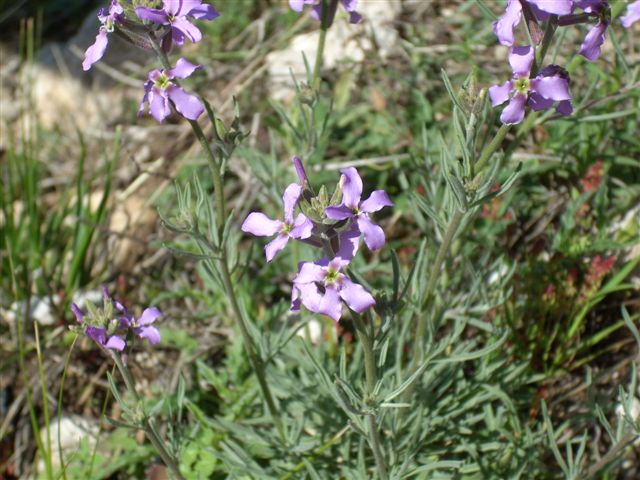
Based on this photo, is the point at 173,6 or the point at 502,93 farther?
the point at 173,6

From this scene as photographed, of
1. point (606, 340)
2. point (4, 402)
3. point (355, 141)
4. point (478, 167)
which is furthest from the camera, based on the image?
point (355, 141)

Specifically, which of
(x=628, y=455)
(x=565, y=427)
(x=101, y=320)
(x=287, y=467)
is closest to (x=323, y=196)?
(x=101, y=320)

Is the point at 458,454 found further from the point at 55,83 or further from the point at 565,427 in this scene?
the point at 55,83

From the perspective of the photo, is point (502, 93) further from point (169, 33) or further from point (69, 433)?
point (69, 433)

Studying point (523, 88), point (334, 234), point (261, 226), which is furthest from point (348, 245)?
point (523, 88)

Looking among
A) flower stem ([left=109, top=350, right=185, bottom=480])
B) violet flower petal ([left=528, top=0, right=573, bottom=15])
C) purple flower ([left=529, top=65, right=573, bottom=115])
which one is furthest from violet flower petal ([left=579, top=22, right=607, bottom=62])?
flower stem ([left=109, top=350, right=185, bottom=480])
